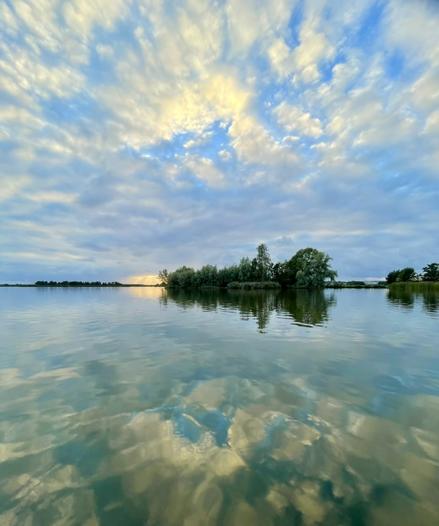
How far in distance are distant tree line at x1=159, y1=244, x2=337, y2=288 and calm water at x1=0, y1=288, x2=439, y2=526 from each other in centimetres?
12219

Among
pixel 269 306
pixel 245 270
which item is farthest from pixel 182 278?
pixel 269 306

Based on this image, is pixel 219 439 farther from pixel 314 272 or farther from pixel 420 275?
pixel 420 275

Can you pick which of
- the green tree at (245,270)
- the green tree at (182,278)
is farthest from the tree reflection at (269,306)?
the green tree at (182,278)

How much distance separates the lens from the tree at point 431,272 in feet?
612

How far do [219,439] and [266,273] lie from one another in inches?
5736

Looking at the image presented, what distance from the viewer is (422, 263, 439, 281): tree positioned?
18652 cm

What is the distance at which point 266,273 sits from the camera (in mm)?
150500

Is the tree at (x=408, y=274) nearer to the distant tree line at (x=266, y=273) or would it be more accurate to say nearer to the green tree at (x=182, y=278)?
the distant tree line at (x=266, y=273)

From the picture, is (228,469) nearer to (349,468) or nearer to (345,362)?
(349,468)

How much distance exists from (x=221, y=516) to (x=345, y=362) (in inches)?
425

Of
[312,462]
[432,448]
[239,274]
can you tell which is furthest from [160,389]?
[239,274]

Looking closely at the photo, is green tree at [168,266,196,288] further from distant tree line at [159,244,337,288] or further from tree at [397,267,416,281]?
tree at [397,267,416,281]

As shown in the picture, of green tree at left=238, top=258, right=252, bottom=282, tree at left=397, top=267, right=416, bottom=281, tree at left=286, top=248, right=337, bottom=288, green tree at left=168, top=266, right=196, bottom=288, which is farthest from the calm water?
tree at left=397, top=267, right=416, bottom=281

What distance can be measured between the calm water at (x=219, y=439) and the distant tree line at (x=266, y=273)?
122190 mm
